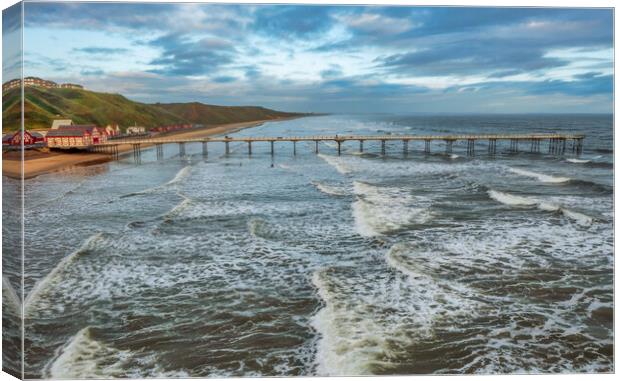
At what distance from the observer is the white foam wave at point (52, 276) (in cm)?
1087

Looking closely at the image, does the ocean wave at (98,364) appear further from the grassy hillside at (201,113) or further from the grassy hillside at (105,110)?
the grassy hillside at (201,113)

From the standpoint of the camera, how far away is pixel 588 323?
9.78 m

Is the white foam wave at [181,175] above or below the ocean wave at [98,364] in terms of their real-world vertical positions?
above

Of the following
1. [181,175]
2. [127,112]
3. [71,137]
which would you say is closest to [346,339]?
[181,175]

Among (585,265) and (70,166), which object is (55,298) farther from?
(70,166)

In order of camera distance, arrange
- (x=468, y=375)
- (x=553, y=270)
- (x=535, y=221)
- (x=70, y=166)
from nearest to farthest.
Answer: (x=468, y=375) < (x=553, y=270) < (x=535, y=221) < (x=70, y=166)

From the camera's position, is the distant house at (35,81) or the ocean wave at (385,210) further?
the ocean wave at (385,210)

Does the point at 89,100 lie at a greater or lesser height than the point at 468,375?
greater

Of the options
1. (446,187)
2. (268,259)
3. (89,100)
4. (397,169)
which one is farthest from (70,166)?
(89,100)

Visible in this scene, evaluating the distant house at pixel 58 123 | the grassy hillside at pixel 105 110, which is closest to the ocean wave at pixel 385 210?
the distant house at pixel 58 123

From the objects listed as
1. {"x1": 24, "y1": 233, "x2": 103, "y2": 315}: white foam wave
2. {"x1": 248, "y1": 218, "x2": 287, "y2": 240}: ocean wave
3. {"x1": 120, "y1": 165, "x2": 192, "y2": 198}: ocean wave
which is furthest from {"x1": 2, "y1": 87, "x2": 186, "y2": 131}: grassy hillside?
{"x1": 248, "y1": 218, "x2": 287, "y2": 240}: ocean wave

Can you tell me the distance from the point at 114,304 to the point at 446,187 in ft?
60.9

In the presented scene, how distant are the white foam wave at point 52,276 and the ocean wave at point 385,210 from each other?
27.3ft

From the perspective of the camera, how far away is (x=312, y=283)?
1186cm
